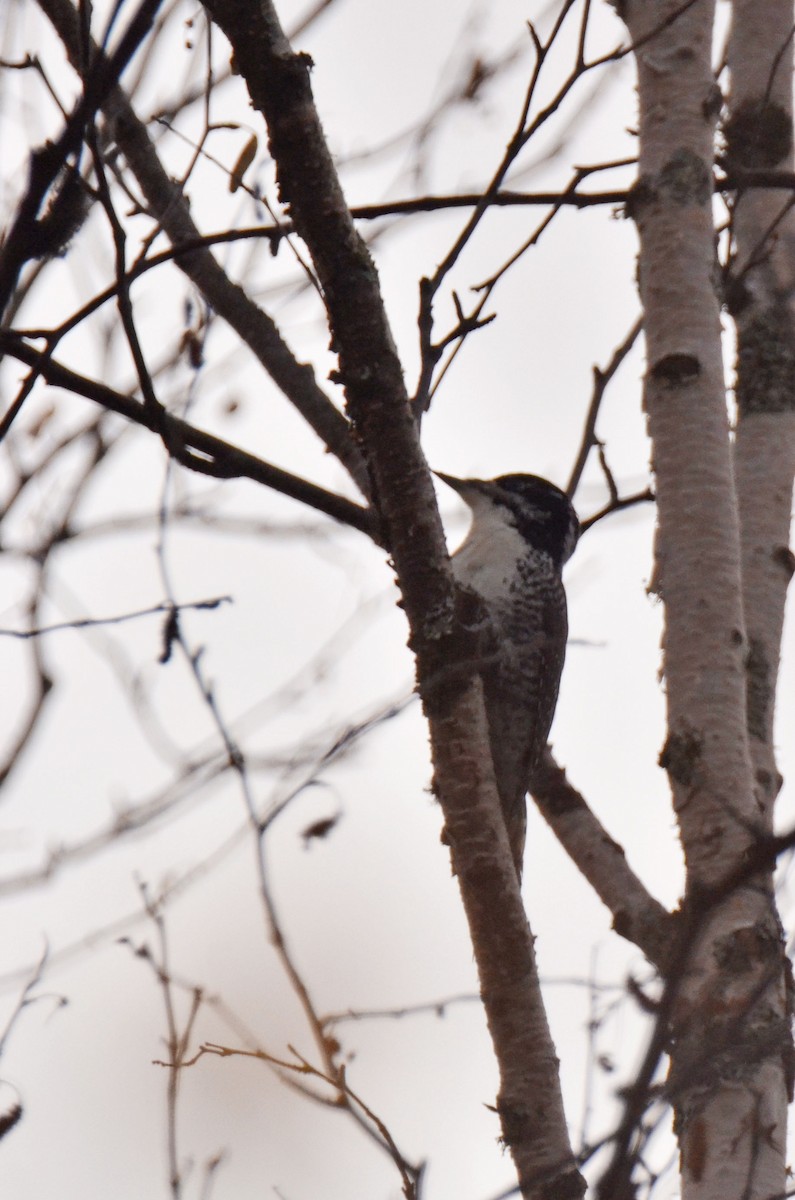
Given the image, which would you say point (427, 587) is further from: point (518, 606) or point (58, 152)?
point (518, 606)

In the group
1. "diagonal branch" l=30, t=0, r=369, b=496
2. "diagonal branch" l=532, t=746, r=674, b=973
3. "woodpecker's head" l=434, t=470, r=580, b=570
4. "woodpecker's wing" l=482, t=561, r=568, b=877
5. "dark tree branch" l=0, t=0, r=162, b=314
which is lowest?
"dark tree branch" l=0, t=0, r=162, b=314

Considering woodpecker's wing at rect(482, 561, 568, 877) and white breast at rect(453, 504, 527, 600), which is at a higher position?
white breast at rect(453, 504, 527, 600)

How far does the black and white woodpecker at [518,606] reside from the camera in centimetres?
502

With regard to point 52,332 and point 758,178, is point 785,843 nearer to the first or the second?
point 52,332

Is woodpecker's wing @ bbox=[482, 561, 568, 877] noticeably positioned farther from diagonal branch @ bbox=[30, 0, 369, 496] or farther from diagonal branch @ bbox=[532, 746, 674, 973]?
diagonal branch @ bbox=[30, 0, 369, 496]

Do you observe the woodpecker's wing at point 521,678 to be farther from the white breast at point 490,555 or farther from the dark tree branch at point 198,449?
the dark tree branch at point 198,449

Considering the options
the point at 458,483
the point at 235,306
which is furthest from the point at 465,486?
the point at 235,306

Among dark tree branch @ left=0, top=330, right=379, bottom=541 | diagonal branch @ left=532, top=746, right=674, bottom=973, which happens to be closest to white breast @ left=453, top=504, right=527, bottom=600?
diagonal branch @ left=532, top=746, right=674, bottom=973

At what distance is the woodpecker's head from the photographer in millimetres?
5617

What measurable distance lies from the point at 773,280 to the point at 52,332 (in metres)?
2.85

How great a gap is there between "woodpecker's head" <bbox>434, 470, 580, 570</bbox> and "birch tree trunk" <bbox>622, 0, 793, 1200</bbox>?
136cm

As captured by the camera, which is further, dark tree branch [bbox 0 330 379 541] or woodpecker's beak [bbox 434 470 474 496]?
woodpecker's beak [bbox 434 470 474 496]

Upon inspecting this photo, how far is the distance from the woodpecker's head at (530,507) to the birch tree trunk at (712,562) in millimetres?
1358

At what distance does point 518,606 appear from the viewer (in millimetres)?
5312
